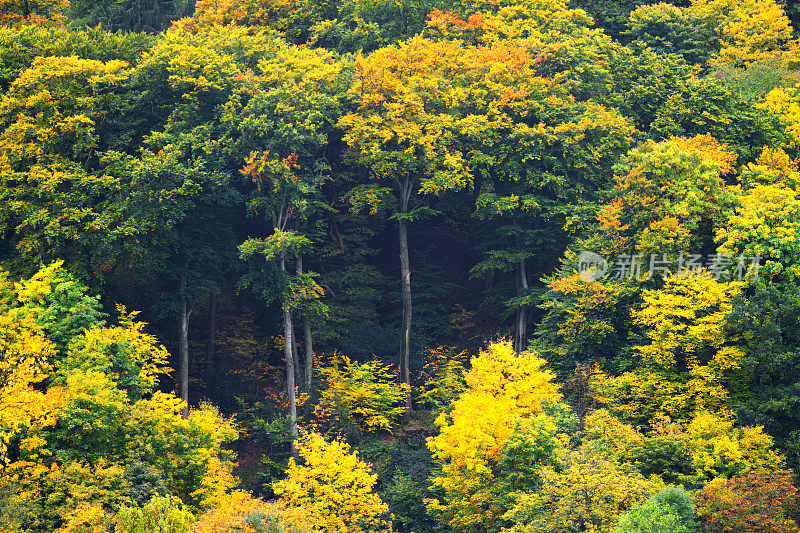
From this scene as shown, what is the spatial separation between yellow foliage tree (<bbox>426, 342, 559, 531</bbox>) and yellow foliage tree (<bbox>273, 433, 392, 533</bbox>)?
7.78ft

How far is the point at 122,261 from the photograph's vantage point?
4019cm

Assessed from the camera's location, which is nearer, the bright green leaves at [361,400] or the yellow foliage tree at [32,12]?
the bright green leaves at [361,400]

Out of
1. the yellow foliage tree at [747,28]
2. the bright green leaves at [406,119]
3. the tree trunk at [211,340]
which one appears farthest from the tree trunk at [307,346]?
the yellow foliage tree at [747,28]

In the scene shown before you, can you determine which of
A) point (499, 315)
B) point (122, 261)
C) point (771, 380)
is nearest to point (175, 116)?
point (122, 261)

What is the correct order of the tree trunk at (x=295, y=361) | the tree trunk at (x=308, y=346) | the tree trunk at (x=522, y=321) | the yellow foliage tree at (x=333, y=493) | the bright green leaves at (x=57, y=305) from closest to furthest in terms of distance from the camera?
1. the yellow foliage tree at (x=333, y=493)
2. the bright green leaves at (x=57, y=305)
3. the tree trunk at (x=295, y=361)
4. the tree trunk at (x=308, y=346)
5. the tree trunk at (x=522, y=321)

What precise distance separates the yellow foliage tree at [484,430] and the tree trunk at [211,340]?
1269 cm

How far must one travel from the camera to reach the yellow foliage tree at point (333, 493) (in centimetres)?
3209

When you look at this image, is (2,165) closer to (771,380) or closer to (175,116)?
(175,116)

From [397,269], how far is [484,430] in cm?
1637

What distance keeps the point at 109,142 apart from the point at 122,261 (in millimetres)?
5084

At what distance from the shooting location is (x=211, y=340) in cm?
4300

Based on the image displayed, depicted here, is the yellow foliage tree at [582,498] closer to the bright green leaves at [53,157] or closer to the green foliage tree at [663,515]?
the green foliage tree at [663,515]

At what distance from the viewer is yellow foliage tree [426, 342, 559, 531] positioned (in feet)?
103

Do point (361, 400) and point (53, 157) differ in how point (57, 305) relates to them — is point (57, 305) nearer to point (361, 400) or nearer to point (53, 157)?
point (53, 157)
